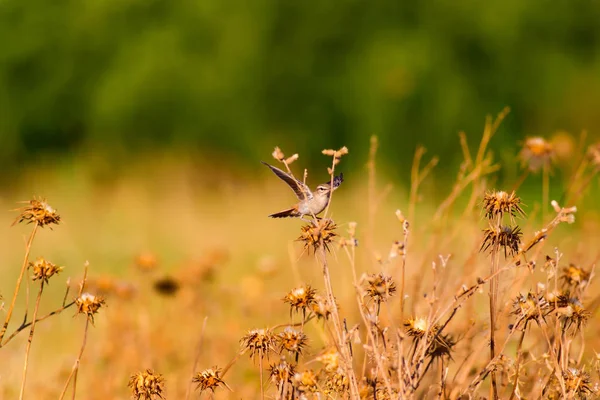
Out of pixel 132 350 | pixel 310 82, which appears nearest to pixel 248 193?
pixel 310 82

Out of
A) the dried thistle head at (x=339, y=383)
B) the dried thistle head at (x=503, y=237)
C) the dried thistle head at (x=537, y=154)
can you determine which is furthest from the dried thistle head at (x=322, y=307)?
the dried thistle head at (x=537, y=154)

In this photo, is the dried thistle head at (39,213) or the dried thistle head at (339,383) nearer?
the dried thistle head at (39,213)

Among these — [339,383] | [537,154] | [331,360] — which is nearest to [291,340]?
[339,383]

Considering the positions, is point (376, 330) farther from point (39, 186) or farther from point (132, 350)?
point (39, 186)

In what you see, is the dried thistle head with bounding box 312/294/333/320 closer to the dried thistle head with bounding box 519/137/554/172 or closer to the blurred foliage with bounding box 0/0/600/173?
the dried thistle head with bounding box 519/137/554/172

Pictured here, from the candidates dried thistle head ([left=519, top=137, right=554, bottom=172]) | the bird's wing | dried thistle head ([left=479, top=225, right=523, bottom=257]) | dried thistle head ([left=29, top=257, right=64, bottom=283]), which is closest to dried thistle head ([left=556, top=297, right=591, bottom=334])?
dried thistle head ([left=479, top=225, right=523, bottom=257])

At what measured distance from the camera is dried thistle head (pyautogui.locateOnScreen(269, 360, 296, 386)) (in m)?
1.92

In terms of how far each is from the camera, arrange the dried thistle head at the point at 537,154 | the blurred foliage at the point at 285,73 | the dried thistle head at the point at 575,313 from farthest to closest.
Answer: the blurred foliage at the point at 285,73, the dried thistle head at the point at 537,154, the dried thistle head at the point at 575,313

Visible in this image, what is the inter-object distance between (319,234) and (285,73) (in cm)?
737

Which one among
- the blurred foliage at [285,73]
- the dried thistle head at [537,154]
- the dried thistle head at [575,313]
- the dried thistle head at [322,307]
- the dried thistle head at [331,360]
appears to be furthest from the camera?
the blurred foliage at [285,73]

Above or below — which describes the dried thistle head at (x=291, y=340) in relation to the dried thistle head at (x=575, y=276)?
below

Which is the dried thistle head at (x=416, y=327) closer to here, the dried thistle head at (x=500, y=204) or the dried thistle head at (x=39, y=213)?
the dried thistle head at (x=500, y=204)

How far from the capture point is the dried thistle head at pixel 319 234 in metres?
1.82

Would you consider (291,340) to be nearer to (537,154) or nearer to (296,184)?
(296,184)
